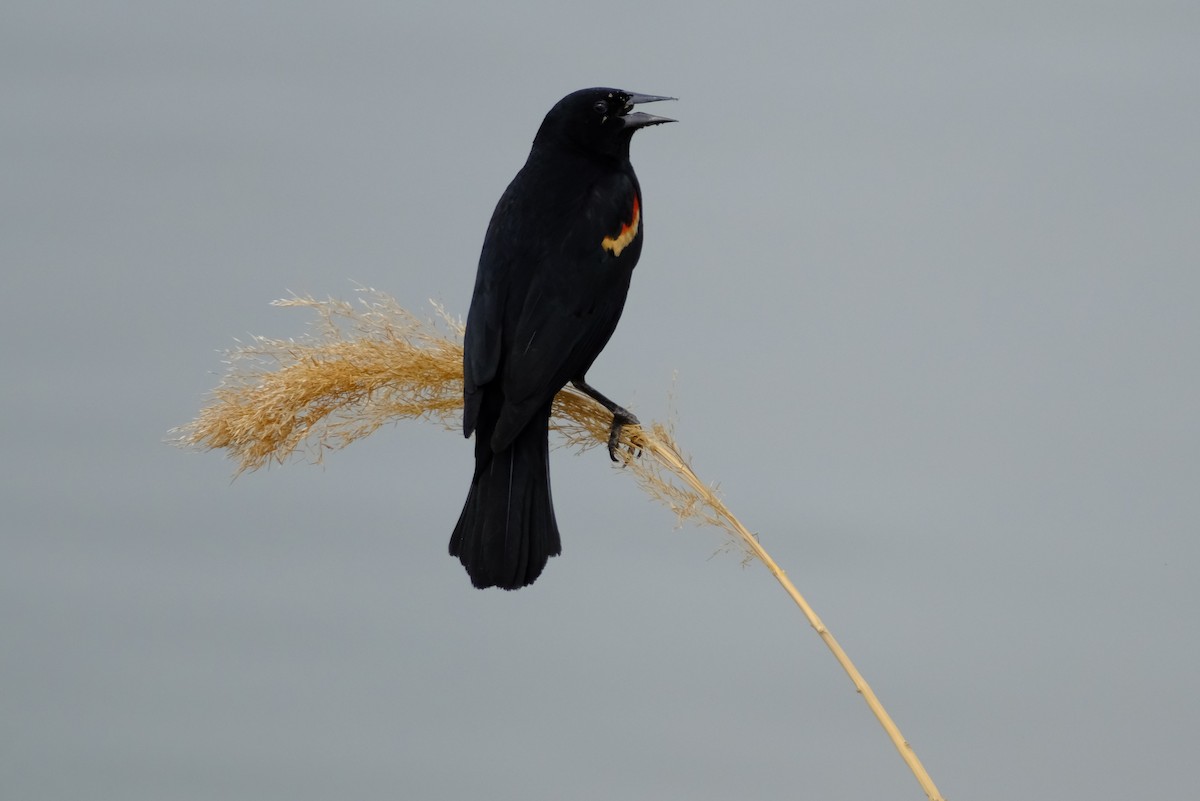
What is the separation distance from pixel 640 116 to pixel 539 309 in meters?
0.51

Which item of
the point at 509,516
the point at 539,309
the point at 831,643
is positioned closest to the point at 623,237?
the point at 539,309

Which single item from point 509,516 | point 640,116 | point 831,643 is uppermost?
point 640,116

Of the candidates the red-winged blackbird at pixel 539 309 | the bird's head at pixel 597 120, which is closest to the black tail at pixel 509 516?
the red-winged blackbird at pixel 539 309

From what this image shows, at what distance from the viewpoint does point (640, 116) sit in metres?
2.28

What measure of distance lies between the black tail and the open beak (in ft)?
2.07

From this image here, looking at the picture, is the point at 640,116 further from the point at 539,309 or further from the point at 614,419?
the point at 614,419

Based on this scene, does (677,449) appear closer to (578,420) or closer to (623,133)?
(578,420)

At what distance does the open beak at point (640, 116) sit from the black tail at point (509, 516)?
24.8 inches

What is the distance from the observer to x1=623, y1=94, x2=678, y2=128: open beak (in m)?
2.25

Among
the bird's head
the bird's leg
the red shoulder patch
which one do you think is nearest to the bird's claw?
the bird's leg

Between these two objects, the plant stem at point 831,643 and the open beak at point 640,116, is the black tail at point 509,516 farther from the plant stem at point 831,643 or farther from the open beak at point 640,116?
the open beak at point 640,116

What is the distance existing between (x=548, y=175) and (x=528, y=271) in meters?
0.26

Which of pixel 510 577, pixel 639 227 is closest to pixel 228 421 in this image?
pixel 510 577

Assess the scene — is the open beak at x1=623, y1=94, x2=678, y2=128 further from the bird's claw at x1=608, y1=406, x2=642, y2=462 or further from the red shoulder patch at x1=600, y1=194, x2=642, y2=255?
the bird's claw at x1=608, y1=406, x2=642, y2=462
